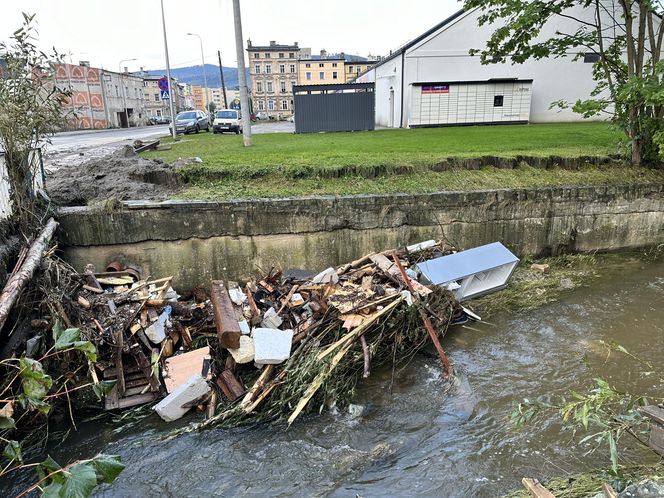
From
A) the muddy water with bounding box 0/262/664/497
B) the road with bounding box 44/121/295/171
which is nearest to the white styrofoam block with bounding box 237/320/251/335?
the muddy water with bounding box 0/262/664/497

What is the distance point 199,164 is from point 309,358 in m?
5.37

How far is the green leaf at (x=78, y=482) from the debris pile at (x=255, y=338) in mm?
2784

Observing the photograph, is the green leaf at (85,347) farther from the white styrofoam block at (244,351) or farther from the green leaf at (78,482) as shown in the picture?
the white styrofoam block at (244,351)

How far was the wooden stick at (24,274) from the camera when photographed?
412 centimetres

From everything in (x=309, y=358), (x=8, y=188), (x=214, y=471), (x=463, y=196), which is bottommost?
(x=214, y=471)

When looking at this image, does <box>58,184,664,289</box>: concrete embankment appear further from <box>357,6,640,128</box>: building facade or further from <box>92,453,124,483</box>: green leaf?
<box>357,6,640,128</box>: building facade

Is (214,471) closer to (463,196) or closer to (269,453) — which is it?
(269,453)

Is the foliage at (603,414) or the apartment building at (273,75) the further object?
the apartment building at (273,75)

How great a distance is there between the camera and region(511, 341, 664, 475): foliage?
9.72 feet

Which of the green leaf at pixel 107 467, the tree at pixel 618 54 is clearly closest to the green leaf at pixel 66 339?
the green leaf at pixel 107 467

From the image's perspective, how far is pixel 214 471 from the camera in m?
4.05

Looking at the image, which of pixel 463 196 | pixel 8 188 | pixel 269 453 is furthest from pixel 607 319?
pixel 8 188

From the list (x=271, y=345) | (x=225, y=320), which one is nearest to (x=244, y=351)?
(x=271, y=345)

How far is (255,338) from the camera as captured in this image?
17.1 feet
